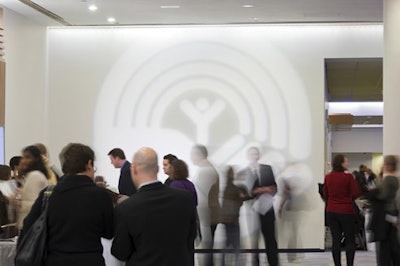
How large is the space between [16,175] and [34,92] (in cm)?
487

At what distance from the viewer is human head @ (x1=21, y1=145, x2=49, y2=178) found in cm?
627

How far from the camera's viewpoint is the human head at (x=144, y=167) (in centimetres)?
384

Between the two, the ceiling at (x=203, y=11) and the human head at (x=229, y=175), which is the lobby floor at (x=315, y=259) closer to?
the human head at (x=229, y=175)

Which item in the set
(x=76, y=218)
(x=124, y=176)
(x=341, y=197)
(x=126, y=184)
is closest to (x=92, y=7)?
(x=124, y=176)

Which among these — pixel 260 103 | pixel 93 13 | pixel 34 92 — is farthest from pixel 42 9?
pixel 260 103

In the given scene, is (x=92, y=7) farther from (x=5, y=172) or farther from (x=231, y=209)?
(x=5, y=172)

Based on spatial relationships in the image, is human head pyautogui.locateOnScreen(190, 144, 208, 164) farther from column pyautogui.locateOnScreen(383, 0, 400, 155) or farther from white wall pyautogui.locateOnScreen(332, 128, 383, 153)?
white wall pyautogui.locateOnScreen(332, 128, 383, 153)

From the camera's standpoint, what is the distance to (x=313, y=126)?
12.2 metres

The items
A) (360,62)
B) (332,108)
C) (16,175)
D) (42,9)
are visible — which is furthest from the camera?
(332,108)

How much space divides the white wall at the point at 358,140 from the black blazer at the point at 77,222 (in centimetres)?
2810

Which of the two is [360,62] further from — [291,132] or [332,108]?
[332,108]

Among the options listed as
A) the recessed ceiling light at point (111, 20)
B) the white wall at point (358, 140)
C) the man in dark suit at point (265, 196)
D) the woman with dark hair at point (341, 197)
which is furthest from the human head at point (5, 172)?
the white wall at point (358, 140)

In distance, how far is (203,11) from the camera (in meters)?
11.2

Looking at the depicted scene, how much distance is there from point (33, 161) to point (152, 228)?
9.18 ft
